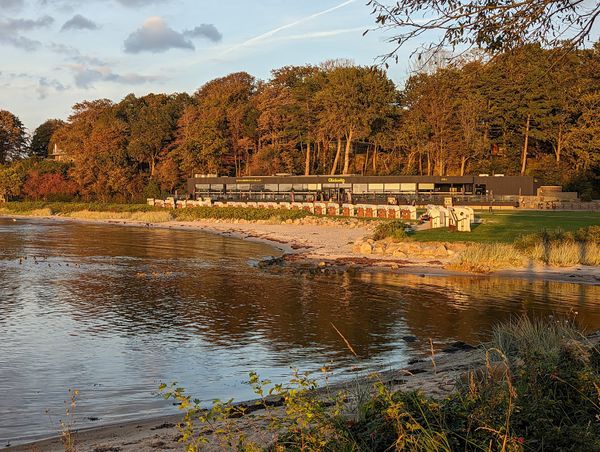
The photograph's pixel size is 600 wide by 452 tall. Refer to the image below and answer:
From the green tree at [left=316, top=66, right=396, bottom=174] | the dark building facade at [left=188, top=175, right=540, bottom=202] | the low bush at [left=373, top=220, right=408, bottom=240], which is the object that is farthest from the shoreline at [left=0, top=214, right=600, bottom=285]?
the green tree at [left=316, top=66, right=396, bottom=174]

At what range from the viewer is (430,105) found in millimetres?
87125

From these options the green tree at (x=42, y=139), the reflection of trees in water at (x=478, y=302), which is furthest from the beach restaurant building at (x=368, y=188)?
the green tree at (x=42, y=139)

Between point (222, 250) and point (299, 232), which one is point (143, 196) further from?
point (222, 250)

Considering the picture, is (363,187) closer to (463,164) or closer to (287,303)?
(463,164)

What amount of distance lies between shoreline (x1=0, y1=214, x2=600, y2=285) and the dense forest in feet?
76.5

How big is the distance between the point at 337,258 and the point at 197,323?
1682 cm

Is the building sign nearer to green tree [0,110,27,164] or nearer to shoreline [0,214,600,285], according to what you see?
shoreline [0,214,600,285]

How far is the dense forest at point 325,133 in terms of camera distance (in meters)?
77.8

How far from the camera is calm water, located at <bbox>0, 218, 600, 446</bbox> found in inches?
513

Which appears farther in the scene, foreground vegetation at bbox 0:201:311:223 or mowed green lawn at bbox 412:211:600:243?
foreground vegetation at bbox 0:201:311:223

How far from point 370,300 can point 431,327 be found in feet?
16.3

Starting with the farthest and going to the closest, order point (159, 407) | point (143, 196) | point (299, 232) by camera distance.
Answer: point (143, 196), point (299, 232), point (159, 407)

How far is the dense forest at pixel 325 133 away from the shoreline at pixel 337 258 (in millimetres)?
23332

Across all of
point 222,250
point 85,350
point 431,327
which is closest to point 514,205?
point 222,250
